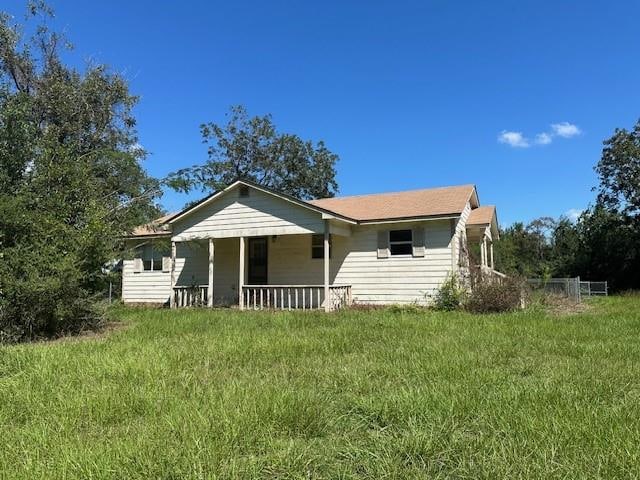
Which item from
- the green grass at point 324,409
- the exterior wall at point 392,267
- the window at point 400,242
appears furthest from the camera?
the window at point 400,242

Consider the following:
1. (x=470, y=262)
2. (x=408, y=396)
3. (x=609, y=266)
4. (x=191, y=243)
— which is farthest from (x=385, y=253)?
(x=609, y=266)

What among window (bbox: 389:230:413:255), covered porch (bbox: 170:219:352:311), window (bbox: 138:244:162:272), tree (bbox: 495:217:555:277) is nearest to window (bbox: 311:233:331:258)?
covered porch (bbox: 170:219:352:311)

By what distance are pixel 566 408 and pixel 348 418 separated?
1.93 metres

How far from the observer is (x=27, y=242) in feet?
31.8

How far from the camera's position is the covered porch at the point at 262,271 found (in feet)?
51.4

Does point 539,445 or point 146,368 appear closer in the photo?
point 539,445

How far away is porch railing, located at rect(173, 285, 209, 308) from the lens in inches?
666

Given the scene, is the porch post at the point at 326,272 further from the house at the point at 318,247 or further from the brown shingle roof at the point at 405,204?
the brown shingle roof at the point at 405,204

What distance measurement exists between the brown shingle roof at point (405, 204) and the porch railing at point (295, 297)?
8.63 feet

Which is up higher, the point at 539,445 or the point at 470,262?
the point at 470,262

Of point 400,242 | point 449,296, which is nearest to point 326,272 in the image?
point 400,242

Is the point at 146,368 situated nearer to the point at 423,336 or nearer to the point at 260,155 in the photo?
the point at 423,336

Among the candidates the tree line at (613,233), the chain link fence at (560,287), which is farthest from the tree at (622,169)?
the chain link fence at (560,287)

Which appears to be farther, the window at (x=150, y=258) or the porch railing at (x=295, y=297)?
the window at (x=150, y=258)
